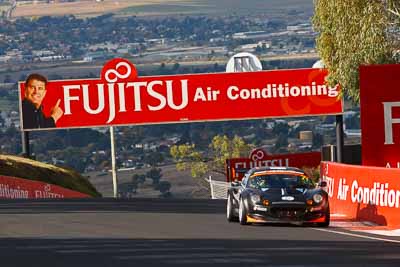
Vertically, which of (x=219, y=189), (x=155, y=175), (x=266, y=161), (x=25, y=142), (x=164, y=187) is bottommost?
(x=155, y=175)

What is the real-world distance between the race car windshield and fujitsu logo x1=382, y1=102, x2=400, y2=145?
204cm

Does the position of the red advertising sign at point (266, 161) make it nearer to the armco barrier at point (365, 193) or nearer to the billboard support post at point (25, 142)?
the billboard support post at point (25, 142)

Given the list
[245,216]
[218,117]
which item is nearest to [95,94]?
[218,117]

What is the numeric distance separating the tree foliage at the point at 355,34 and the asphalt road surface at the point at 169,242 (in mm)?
16103

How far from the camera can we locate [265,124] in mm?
145375

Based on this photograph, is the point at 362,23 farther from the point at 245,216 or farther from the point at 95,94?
the point at 245,216

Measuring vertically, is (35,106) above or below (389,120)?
below

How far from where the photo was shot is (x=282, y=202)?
25.0m

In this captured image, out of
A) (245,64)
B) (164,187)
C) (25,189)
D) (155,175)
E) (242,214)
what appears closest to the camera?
(242,214)

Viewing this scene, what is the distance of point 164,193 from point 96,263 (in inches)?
2791

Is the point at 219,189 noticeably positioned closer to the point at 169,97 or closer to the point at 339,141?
the point at 169,97

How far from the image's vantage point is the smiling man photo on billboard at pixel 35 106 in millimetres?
54797

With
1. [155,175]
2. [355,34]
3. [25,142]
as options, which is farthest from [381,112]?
[155,175]

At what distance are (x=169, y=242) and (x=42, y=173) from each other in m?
33.4
